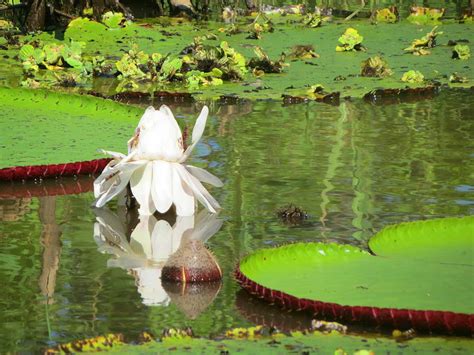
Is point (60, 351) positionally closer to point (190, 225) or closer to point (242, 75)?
point (190, 225)

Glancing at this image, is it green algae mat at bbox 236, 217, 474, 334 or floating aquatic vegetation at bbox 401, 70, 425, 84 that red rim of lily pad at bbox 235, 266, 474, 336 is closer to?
green algae mat at bbox 236, 217, 474, 334

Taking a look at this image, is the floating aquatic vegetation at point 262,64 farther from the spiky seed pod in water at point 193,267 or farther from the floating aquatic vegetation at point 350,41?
the spiky seed pod in water at point 193,267

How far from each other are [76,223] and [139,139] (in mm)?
→ 387

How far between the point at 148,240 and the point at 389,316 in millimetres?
1403

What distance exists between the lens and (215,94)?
7.76 m

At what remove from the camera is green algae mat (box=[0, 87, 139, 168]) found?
5.52 meters

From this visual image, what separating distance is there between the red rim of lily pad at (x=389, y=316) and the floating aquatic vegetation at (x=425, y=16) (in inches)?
318

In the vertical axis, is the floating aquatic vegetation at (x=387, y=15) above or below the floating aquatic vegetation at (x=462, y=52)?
above

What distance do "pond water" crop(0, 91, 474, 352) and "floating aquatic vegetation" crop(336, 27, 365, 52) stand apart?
220 centimetres

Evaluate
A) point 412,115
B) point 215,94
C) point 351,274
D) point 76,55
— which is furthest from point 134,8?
point 351,274

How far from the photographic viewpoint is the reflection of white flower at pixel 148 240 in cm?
388

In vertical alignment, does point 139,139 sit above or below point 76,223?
above

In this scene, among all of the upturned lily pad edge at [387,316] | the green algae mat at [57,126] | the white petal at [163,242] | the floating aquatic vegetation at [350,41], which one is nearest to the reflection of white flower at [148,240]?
the white petal at [163,242]

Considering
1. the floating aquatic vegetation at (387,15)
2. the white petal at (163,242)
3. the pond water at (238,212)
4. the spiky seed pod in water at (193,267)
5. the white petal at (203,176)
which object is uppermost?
the floating aquatic vegetation at (387,15)
